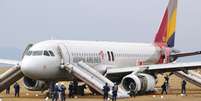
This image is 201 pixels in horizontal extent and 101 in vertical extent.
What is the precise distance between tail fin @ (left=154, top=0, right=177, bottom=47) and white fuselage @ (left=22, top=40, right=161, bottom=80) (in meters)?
2.38

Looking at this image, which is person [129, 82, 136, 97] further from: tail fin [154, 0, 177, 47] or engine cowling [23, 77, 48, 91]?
tail fin [154, 0, 177, 47]

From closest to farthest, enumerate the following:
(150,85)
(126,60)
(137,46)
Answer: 1. (150,85)
2. (126,60)
3. (137,46)

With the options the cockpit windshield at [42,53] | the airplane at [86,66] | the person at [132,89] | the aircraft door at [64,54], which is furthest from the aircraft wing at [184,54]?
the cockpit windshield at [42,53]

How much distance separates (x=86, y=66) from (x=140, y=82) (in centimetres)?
413

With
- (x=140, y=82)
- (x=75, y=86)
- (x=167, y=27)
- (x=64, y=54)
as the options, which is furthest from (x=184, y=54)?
(x=64, y=54)

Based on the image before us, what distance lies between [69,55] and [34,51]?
2.75 meters

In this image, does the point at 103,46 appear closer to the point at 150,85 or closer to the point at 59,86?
the point at 150,85

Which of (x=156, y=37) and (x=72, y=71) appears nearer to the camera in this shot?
(x=72, y=71)

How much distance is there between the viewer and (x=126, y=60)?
165ft

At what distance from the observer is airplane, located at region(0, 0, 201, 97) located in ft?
126

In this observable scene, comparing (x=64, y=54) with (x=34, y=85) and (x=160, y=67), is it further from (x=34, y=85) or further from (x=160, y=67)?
(x=160, y=67)

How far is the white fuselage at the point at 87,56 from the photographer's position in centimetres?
3822

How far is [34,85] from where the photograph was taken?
4225 centimetres

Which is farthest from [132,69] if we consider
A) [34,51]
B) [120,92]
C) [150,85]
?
[34,51]
